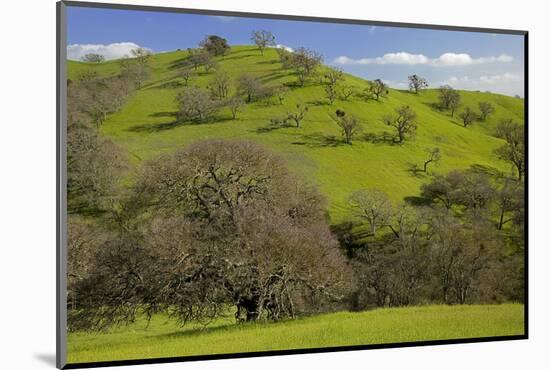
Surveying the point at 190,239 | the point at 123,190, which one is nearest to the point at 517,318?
the point at 190,239

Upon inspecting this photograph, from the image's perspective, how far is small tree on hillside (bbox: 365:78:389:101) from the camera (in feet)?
43.8

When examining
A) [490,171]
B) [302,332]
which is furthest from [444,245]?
[302,332]

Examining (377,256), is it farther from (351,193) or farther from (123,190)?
(123,190)

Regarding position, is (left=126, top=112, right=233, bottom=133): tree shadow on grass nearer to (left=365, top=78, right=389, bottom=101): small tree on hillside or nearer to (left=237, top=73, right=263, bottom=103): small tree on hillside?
(left=237, top=73, right=263, bottom=103): small tree on hillside

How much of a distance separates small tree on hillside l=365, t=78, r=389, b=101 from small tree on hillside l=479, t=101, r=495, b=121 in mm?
1699

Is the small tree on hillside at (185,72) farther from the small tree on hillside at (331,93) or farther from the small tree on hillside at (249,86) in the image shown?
the small tree on hillside at (331,93)

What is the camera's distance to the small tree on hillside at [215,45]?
40.8 feet

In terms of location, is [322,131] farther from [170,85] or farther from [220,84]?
[170,85]

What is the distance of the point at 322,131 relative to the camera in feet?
43.1

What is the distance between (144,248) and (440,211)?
178 inches

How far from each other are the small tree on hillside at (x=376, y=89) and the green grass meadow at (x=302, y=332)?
3.10 m

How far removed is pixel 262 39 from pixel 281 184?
2008 mm

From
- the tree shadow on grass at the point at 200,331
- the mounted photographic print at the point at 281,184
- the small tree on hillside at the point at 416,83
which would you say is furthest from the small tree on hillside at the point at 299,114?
the tree shadow on grass at the point at 200,331

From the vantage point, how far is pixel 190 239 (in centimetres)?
1218
